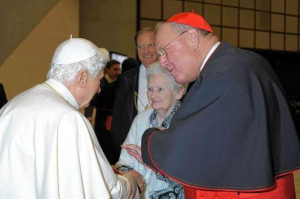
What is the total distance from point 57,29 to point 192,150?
237 inches

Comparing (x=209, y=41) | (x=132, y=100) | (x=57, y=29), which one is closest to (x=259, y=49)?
(x=57, y=29)

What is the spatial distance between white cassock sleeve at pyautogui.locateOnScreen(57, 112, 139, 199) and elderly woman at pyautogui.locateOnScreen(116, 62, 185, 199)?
2.41 feet

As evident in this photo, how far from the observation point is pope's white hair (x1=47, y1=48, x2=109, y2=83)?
2115mm

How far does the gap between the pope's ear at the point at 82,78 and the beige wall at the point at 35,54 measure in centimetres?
520

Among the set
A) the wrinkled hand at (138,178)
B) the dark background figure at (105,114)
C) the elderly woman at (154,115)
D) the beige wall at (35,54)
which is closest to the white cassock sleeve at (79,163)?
the wrinkled hand at (138,178)

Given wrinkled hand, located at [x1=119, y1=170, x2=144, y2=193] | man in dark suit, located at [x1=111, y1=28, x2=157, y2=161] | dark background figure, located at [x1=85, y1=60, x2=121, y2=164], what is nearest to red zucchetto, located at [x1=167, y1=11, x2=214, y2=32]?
wrinkled hand, located at [x1=119, y1=170, x2=144, y2=193]

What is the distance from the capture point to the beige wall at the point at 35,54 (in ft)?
23.0

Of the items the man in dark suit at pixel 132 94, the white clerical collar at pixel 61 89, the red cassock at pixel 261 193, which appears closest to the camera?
the red cassock at pixel 261 193

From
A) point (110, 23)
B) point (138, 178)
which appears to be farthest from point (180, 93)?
→ point (110, 23)

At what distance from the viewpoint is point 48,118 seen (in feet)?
6.21

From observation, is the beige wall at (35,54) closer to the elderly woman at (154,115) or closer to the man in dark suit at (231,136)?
the elderly woman at (154,115)

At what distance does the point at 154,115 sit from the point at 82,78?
3.21 feet

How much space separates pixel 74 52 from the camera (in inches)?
84.2

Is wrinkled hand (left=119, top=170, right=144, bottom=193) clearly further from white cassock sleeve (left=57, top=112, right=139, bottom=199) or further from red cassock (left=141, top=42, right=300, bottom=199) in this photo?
red cassock (left=141, top=42, right=300, bottom=199)
